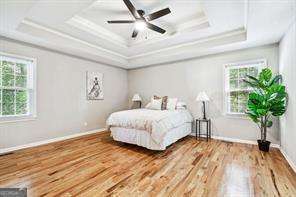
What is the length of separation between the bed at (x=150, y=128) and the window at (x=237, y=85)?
1275 mm

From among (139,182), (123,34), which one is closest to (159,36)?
(123,34)

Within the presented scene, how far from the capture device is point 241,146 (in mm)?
3529

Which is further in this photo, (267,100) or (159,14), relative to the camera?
(267,100)

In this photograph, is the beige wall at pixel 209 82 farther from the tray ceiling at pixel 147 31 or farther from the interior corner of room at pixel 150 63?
the tray ceiling at pixel 147 31

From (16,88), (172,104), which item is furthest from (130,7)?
(16,88)

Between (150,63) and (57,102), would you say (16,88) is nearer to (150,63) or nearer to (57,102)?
(57,102)

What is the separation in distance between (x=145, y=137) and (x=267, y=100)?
253cm

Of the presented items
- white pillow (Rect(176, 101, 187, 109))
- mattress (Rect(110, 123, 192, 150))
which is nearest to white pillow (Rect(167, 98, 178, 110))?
white pillow (Rect(176, 101, 187, 109))

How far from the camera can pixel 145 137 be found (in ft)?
10.8

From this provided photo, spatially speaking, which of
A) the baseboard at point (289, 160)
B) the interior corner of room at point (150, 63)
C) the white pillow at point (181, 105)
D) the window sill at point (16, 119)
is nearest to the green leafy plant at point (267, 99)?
the interior corner of room at point (150, 63)

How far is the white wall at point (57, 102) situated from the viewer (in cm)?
342

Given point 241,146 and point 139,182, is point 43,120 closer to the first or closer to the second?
point 139,182

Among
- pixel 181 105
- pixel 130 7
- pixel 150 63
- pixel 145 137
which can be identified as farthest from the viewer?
pixel 150 63

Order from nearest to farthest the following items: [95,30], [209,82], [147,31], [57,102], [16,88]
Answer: [16,88], [95,30], [147,31], [57,102], [209,82]
